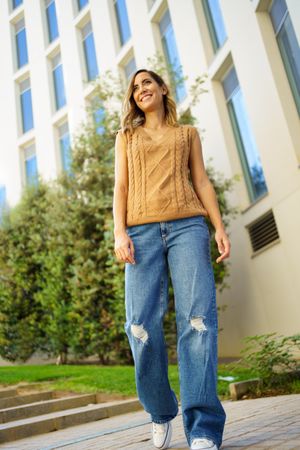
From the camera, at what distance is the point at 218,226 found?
2.46 metres

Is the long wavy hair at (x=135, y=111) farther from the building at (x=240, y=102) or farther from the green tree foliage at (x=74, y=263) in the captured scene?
the green tree foliage at (x=74, y=263)

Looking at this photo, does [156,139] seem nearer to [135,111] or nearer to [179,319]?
[135,111]

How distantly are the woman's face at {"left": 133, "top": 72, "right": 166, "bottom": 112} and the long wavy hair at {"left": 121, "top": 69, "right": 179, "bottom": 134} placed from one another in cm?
3

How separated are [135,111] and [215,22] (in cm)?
958

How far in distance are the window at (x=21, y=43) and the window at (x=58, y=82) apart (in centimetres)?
203

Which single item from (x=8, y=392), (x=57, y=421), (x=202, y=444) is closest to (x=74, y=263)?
(x=8, y=392)

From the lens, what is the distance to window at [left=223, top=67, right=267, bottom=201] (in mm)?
9654

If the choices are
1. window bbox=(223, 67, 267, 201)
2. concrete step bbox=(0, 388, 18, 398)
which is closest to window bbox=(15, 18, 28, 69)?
window bbox=(223, 67, 267, 201)

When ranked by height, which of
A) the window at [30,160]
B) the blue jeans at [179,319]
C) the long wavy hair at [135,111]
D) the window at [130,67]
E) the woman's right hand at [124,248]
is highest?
the window at [130,67]

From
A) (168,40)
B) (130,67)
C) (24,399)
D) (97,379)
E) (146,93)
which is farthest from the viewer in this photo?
(130,67)

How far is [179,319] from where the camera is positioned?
7.26 ft

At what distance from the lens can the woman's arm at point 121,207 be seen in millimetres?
2275

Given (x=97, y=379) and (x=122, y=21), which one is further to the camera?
(x=122, y=21)

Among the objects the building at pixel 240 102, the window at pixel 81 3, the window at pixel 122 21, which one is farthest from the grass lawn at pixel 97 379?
the window at pixel 81 3
